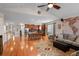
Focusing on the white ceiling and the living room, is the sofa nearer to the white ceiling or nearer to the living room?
the living room

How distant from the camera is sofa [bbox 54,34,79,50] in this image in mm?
3354

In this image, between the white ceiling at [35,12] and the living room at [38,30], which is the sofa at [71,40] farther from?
the white ceiling at [35,12]

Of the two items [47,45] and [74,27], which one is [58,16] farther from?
[47,45]

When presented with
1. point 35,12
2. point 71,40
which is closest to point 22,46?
point 35,12

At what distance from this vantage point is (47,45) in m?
3.57

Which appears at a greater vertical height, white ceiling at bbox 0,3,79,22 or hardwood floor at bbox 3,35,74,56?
white ceiling at bbox 0,3,79,22

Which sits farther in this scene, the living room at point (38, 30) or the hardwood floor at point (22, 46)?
the hardwood floor at point (22, 46)

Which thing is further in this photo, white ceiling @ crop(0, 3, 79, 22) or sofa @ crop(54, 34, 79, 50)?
sofa @ crop(54, 34, 79, 50)

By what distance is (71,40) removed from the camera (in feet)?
11.3

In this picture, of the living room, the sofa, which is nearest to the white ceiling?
the living room

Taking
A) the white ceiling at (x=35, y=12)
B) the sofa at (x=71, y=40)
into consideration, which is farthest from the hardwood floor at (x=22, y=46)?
the white ceiling at (x=35, y=12)

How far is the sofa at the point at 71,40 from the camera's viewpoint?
3354mm

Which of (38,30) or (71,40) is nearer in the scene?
(71,40)

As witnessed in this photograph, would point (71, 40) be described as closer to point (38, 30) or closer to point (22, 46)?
point (38, 30)
